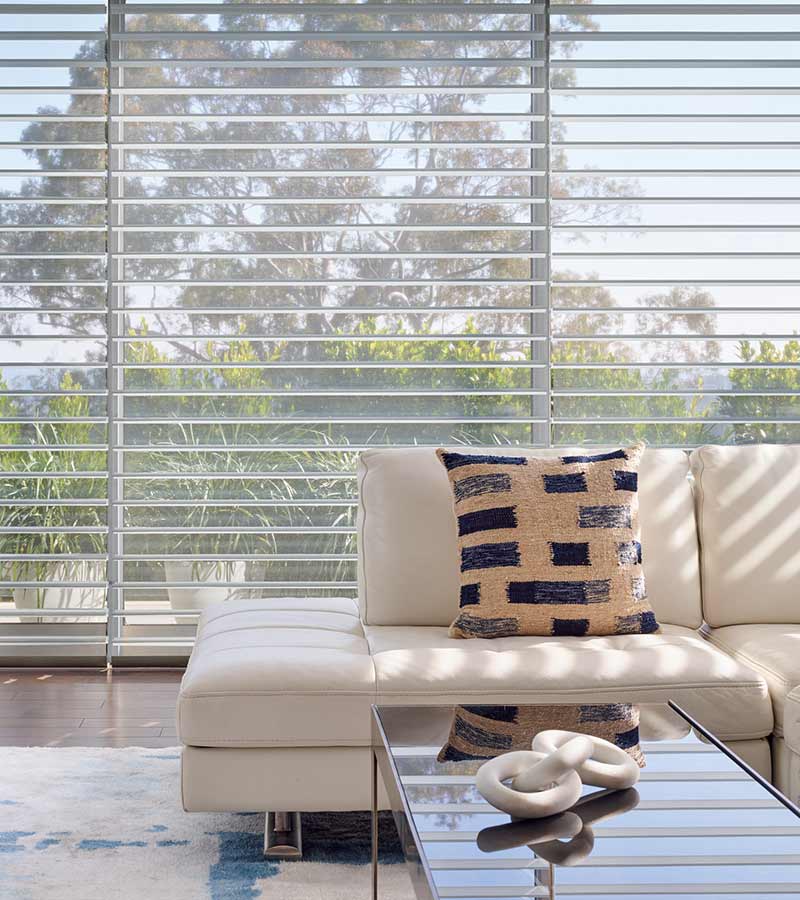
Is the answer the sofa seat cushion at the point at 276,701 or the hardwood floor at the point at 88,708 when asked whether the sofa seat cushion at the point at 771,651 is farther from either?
the hardwood floor at the point at 88,708

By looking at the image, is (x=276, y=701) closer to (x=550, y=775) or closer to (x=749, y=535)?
(x=550, y=775)

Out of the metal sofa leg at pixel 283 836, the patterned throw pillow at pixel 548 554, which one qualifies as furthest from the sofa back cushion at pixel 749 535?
the metal sofa leg at pixel 283 836

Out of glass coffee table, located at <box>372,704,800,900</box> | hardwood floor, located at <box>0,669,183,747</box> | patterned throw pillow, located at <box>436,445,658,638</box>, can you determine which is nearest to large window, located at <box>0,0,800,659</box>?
hardwood floor, located at <box>0,669,183,747</box>

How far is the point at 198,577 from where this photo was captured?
4.23 meters

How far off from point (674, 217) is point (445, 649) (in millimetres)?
2443

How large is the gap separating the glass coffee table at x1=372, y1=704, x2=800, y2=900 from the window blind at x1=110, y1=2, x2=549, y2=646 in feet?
8.13

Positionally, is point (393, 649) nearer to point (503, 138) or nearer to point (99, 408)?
point (99, 408)

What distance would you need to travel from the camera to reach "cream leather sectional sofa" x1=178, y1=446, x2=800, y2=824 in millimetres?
2326

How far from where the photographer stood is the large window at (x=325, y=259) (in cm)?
417

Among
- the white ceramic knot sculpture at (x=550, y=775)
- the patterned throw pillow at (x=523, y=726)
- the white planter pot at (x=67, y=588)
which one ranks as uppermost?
the white ceramic knot sculpture at (x=550, y=775)

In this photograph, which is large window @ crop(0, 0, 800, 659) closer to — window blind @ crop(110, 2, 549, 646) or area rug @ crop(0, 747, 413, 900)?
window blind @ crop(110, 2, 549, 646)

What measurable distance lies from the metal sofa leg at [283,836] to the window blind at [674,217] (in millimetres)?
2162

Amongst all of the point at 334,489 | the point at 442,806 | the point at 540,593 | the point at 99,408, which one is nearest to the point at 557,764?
the point at 442,806

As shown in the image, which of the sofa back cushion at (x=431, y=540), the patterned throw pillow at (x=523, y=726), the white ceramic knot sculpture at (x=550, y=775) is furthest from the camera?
the sofa back cushion at (x=431, y=540)
